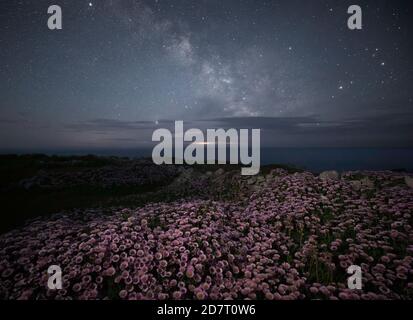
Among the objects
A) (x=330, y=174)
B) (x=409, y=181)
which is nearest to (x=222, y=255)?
(x=409, y=181)

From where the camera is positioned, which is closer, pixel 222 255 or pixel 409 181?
pixel 222 255

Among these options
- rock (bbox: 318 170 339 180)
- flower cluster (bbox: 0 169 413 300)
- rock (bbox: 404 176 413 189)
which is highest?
rock (bbox: 318 170 339 180)

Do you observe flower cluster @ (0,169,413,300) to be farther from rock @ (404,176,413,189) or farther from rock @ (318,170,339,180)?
rock @ (318,170,339,180)

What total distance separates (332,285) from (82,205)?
1248 centimetres

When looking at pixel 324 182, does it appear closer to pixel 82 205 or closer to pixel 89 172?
pixel 82 205

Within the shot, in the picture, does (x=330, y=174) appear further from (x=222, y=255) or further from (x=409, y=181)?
(x=222, y=255)

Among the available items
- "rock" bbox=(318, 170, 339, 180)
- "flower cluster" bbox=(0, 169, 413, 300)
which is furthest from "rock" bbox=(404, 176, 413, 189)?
"rock" bbox=(318, 170, 339, 180)

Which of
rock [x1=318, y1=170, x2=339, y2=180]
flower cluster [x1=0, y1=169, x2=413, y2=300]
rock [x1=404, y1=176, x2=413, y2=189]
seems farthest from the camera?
rock [x1=318, y1=170, x2=339, y2=180]

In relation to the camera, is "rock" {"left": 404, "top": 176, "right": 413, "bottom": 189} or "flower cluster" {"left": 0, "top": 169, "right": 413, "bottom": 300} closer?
"flower cluster" {"left": 0, "top": 169, "right": 413, "bottom": 300}

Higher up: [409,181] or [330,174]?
[330,174]

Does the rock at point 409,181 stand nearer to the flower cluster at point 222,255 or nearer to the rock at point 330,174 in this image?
the flower cluster at point 222,255

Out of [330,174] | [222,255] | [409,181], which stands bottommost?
[222,255]

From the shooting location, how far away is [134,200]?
45.9 ft

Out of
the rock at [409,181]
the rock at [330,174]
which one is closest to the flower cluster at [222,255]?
the rock at [409,181]
